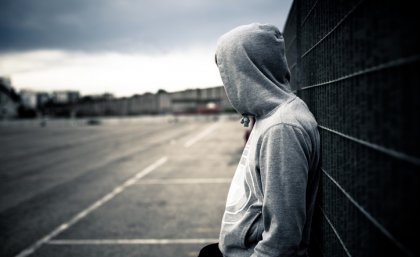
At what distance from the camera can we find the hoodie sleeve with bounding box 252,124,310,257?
149cm

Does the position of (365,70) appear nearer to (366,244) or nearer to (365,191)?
(365,191)

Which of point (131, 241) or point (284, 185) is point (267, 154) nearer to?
point (284, 185)

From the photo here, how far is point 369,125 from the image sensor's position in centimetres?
122

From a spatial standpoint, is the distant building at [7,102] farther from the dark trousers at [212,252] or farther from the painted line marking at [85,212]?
the dark trousers at [212,252]

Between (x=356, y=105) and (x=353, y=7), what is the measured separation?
15.0 inches

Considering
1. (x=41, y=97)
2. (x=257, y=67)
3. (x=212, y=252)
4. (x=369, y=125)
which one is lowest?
(x=212, y=252)

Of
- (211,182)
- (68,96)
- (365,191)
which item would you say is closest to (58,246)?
(211,182)

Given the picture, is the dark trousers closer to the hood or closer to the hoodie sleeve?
the hoodie sleeve

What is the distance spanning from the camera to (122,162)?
11922 mm

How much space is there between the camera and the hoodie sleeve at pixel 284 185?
149cm

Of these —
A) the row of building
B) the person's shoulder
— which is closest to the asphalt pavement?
the person's shoulder

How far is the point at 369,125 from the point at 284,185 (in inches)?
17.5

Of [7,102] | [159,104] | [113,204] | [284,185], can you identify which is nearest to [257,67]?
[284,185]

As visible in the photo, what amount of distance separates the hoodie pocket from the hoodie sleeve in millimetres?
188
